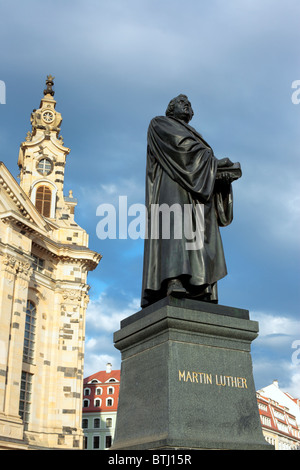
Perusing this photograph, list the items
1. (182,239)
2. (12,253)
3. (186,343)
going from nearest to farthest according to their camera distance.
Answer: (186,343), (182,239), (12,253)

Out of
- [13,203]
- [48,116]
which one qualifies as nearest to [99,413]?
[48,116]

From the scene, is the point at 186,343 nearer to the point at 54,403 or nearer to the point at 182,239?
the point at 182,239

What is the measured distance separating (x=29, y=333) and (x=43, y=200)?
1078cm

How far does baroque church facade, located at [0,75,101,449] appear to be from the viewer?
31.4 metres

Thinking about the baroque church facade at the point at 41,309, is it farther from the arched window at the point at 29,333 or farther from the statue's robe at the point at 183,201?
the statue's robe at the point at 183,201

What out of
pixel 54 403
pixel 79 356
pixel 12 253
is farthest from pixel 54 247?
pixel 54 403

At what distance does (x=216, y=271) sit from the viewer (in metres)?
6.64

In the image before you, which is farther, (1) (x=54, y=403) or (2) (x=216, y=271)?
(1) (x=54, y=403)

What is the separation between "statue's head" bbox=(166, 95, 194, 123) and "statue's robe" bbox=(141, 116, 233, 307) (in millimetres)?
198

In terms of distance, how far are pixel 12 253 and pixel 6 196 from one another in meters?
3.76

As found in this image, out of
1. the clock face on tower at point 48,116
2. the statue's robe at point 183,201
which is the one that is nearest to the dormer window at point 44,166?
the clock face on tower at point 48,116

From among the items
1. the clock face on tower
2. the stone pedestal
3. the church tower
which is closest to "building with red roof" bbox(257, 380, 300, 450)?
the church tower

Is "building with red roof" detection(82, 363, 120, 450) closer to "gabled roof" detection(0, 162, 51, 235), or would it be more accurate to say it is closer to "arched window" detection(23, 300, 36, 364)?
"arched window" detection(23, 300, 36, 364)

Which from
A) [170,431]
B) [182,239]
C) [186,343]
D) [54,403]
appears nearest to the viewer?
[170,431]
